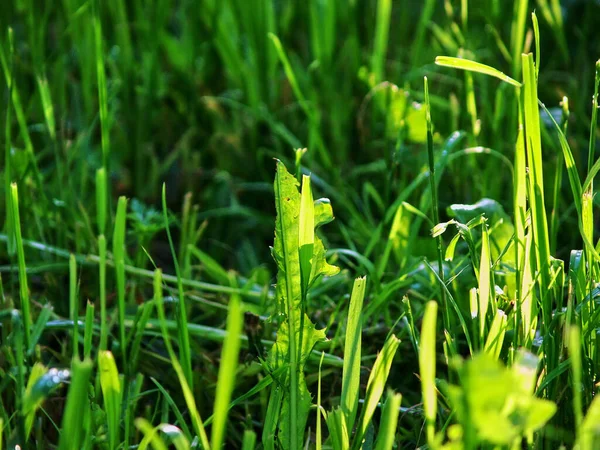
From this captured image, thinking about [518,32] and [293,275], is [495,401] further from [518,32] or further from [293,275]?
[518,32]

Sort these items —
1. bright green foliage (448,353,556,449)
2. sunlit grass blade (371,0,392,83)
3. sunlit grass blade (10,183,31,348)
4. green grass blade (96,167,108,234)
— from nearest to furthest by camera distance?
bright green foliage (448,353,556,449) → sunlit grass blade (10,183,31,348) → green grass blade (96,167,108,234) → sunlit grass blade (371,0,392,83)

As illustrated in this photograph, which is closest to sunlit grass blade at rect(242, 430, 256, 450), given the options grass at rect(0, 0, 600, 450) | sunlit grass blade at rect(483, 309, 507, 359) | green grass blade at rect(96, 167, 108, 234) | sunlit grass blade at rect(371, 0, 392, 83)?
grass at rect(0, 0, 600, 450)

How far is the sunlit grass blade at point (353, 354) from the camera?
2.29 feet

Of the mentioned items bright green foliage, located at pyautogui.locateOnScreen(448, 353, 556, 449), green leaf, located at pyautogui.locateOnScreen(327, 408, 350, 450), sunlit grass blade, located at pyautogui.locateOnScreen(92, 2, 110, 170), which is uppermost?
sunlit grass blade, located at pyautogui.locateOnScreen(92, 2, 110, 170)

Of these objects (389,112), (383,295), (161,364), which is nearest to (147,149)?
(389,112)

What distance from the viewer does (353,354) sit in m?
0.71

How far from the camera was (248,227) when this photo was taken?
138cm

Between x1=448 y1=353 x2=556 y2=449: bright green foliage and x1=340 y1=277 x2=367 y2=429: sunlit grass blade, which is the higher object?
x1=448 y1=353 x2=556 y2=449: bright green foliage

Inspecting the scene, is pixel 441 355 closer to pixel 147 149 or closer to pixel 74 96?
pixel 147 149

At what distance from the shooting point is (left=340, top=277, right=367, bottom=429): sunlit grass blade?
0.70 metres

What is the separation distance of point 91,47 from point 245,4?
335 millimetres

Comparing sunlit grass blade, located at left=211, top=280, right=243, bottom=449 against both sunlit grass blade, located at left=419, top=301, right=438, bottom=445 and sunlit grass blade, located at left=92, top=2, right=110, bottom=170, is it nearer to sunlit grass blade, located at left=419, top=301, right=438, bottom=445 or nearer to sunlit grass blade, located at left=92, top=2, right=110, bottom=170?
sunlit grass blade, located at left=419, top=301, right=438, bottom=445

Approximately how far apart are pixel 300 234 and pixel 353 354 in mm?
127

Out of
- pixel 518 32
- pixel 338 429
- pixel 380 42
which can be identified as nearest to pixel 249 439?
pixel 338 429
